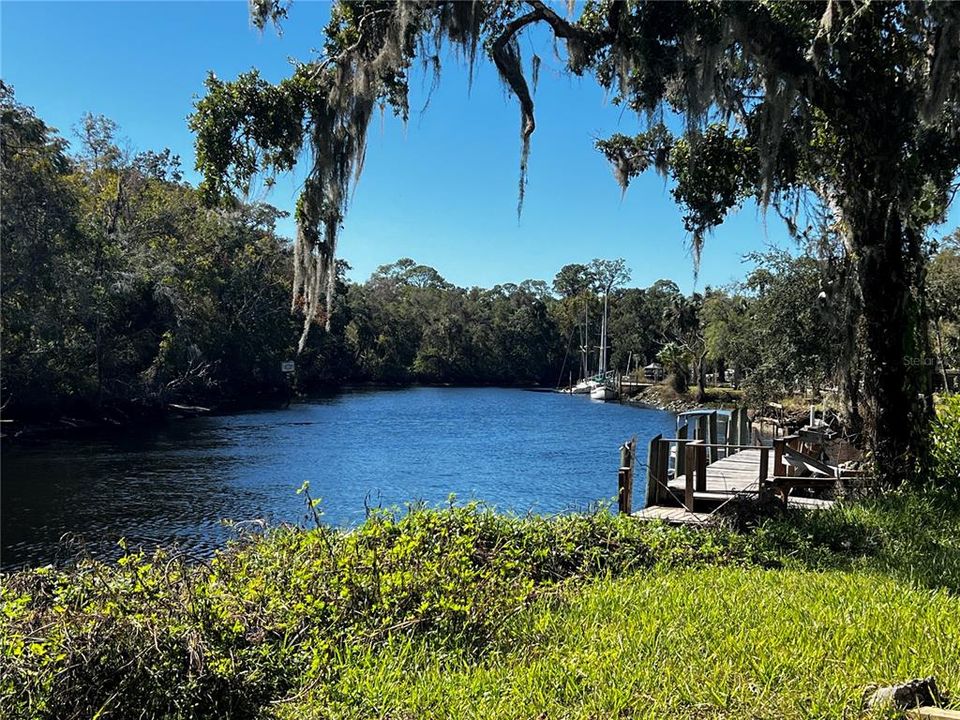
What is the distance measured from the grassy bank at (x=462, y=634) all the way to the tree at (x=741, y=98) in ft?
12.3

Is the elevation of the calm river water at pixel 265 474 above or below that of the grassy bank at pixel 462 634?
below

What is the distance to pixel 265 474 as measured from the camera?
21812mm

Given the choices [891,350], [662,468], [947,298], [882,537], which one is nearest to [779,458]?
Answer: [662,468]

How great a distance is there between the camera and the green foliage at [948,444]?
8547 mm

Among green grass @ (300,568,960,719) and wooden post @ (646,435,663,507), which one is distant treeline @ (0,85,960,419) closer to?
wooden post @ (646,435,663,507)

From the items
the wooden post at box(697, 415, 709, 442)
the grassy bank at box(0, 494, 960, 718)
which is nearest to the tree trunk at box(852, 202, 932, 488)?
the grassy bank at box(0, 494, 960, 718)

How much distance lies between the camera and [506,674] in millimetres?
3814

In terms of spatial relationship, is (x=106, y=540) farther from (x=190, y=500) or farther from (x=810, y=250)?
(x=810, y=250)

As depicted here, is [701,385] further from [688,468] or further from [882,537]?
[882,537]

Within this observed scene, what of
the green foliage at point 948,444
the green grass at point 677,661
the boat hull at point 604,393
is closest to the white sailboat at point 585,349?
the boat hull at point 604,393

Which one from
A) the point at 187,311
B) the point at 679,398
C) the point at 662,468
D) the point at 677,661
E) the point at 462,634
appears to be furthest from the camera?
the point at 679,398

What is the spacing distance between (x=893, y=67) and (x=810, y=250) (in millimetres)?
2758

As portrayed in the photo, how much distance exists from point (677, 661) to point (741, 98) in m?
7.83

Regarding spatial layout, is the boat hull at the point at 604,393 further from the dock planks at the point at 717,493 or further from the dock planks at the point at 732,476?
the dock planks at the point at 717,493
